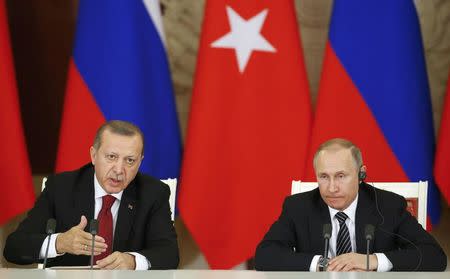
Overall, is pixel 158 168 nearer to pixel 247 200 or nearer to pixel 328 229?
pixel 247 200

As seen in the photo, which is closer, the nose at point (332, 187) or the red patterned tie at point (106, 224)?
the nose at point (332, 187)

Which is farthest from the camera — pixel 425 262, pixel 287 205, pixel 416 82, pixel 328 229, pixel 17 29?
pixel 17 29

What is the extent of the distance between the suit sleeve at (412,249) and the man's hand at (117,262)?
0.99 meters

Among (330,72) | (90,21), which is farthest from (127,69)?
(330,72)

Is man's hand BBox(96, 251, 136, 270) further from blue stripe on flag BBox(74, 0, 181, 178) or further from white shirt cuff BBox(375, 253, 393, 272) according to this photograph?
blue stripe on flag BBox(74, 0, 181, 178)

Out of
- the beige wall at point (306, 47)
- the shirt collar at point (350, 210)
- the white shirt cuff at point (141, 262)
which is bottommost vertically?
the white shirt cuff at point (141, 262)

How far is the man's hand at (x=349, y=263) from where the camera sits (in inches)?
125

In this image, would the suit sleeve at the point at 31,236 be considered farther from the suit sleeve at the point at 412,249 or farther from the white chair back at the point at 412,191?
the suit sleeve at the point at 412,249

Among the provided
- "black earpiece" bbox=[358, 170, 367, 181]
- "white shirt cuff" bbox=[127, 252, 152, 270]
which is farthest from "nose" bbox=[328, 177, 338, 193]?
"white shirt cuff" bbox=[127, 252, 152, 270]

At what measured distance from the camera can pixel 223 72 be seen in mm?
5129

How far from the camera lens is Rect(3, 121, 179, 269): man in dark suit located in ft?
11.3

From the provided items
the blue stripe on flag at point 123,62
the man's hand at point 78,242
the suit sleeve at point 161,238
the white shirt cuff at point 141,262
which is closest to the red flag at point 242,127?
the blue stripe on flag at point 123,62

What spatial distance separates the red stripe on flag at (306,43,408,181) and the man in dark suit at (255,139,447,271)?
1.31 meters

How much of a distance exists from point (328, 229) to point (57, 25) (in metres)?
3.13
